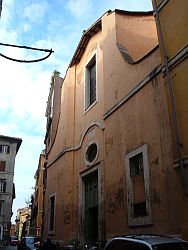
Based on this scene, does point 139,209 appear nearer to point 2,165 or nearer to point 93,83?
point 93,83

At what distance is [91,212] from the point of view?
13953 mm

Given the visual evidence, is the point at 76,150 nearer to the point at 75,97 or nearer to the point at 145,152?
the point at 75,97

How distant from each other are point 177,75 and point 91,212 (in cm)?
791

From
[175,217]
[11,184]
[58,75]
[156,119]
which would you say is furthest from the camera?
[11,184]

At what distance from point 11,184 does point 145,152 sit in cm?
4232

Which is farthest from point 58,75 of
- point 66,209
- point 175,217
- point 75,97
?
point 175,217

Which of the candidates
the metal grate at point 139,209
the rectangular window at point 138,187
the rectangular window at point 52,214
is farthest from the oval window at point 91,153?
the metal grate at point 139,209

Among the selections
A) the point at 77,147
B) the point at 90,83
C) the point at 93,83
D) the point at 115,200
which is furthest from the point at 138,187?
the point at 90,83

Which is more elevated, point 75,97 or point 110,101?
point 75,97

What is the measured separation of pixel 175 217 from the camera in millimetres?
7859

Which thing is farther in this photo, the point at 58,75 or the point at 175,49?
the point at 58,75

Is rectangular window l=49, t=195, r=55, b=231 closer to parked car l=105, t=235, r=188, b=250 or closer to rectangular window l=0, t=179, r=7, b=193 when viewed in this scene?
parked car l=105, t=235, r=188, b=250

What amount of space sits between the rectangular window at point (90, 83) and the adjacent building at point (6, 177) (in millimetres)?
34448

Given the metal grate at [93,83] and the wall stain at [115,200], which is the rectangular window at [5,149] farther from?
the wall stain at [115,200]
